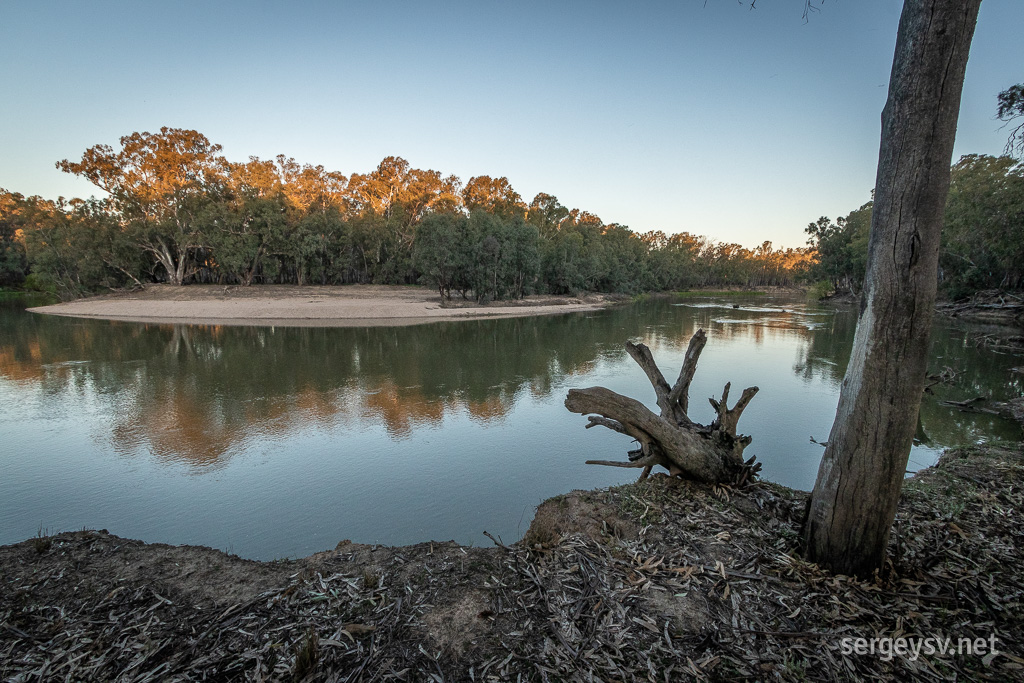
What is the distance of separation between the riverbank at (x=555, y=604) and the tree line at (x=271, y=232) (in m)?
34.1

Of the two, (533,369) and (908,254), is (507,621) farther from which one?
(533,369)

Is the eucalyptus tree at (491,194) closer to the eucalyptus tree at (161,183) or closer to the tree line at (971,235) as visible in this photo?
the eucalyptus tree at (161,183)

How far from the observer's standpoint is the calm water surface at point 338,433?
5.27m

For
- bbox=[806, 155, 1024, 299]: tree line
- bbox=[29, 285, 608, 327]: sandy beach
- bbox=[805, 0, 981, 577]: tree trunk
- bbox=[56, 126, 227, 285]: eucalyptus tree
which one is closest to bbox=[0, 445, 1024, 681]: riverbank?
bbox=[805, 0, 981, 577]: tree trunk

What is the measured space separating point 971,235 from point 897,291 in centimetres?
2629

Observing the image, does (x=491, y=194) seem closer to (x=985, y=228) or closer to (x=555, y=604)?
(x=985, y=228)

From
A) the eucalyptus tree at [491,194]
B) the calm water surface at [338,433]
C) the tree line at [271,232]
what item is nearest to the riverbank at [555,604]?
the calm water surface at [338,433]

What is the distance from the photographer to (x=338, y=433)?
8.19 m

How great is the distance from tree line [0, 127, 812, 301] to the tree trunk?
3475cm

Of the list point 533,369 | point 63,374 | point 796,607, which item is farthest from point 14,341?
point 796,607

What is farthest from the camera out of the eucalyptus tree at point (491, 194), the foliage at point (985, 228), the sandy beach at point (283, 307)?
the eucalyptus tree at point (491, 194)

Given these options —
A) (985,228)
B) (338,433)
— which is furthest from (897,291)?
(985,228)

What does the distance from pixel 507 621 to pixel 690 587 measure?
3.93 ft

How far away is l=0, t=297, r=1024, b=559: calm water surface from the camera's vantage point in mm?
5266
